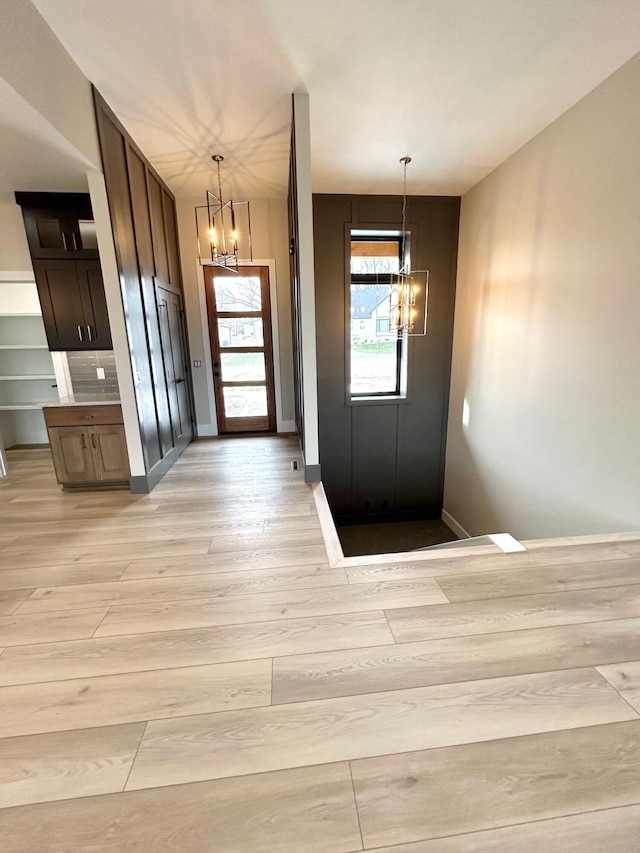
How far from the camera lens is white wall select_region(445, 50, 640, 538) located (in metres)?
2.27

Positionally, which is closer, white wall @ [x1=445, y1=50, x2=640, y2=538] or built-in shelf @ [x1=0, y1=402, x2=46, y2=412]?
white wall @ [x1=445, y1=50, x2=640, y2=538]

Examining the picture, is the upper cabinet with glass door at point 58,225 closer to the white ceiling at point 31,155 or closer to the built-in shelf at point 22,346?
the white ceiling at point 31,155

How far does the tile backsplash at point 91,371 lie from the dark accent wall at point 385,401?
8.08 ft

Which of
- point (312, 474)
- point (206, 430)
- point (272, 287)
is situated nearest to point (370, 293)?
point (272, 287)

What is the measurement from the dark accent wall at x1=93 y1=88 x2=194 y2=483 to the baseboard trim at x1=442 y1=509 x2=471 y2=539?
377cm

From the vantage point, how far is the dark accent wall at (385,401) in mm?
4324

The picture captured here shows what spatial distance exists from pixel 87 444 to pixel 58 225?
2.04 metres

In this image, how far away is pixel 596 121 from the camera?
240 centimetres

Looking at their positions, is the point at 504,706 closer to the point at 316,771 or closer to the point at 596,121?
the point at 316,771

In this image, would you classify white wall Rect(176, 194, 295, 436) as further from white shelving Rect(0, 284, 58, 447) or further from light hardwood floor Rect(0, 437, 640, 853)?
light hardwood floor Rect(0, 437, 640, 853)

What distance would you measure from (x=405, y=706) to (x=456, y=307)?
446 centimetres

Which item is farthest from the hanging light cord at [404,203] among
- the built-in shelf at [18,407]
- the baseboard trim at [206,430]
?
the built-in shelf at [18,407]

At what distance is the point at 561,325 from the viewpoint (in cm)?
279

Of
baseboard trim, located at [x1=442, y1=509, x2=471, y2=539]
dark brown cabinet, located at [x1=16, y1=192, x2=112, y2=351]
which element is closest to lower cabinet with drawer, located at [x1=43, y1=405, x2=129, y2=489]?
dark brown cabinet, located at [x1=16, y1=192, x2=112, y2=351]
